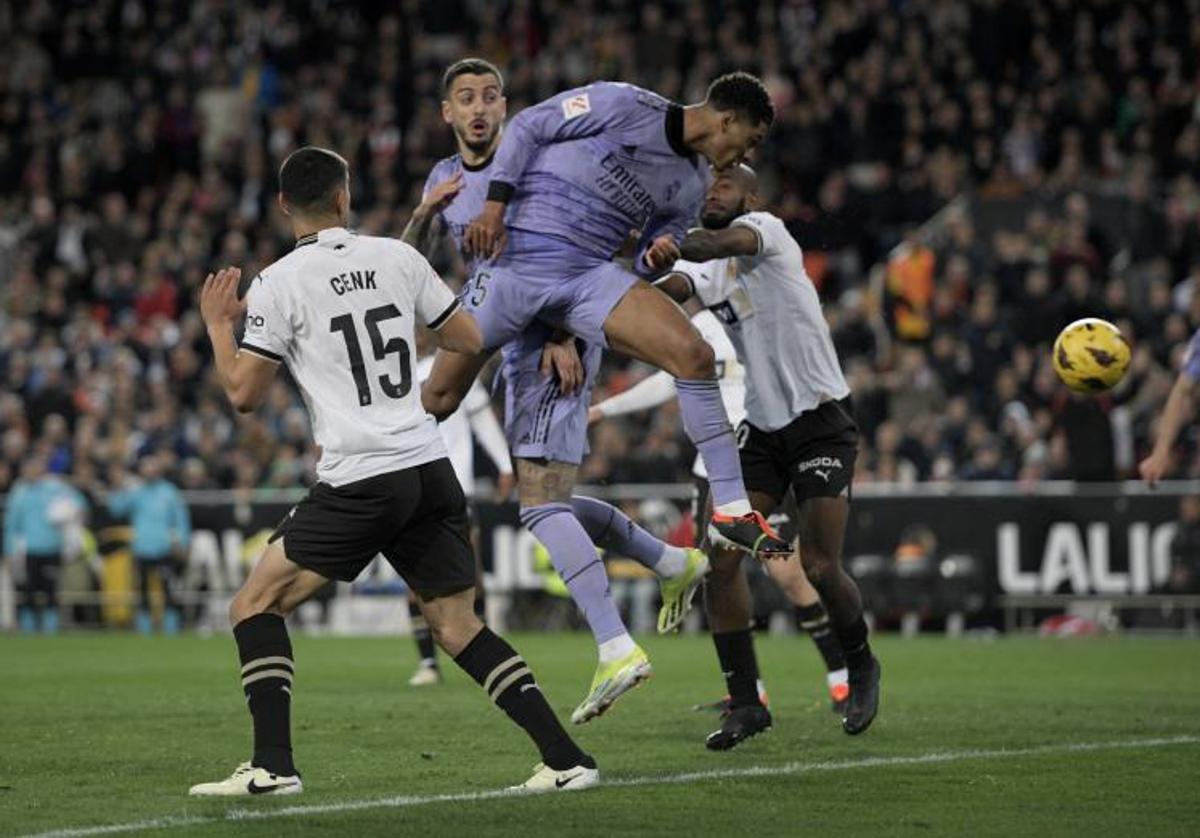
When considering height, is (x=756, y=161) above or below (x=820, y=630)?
above

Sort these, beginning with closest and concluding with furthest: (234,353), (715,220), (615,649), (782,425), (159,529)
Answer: (234,353)
(615,649)
(715,220)
(782,425)
(159,529)

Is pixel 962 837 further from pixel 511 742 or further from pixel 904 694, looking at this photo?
pixel 904 694

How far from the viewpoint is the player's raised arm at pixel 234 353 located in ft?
25.6

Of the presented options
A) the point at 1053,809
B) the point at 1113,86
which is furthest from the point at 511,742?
the point at 1113,86

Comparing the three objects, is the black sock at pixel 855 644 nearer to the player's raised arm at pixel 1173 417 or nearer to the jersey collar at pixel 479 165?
the player's raised arm at pixel 1173 417

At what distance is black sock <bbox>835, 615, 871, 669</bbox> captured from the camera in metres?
10.6

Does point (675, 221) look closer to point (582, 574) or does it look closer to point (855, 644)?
point (582, 574)

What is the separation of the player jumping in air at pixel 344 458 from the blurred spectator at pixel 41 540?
1672cm

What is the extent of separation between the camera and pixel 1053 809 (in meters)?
7.70

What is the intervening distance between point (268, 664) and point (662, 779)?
5.53 ft

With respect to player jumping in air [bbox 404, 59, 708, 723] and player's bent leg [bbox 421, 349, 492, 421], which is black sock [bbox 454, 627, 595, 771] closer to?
player jumping in air [bbox 404, 59, 708, 723]

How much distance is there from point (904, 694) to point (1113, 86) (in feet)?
47.2

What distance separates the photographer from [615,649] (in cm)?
913

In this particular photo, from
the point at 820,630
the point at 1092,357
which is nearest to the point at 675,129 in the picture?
the point at 1092,357
